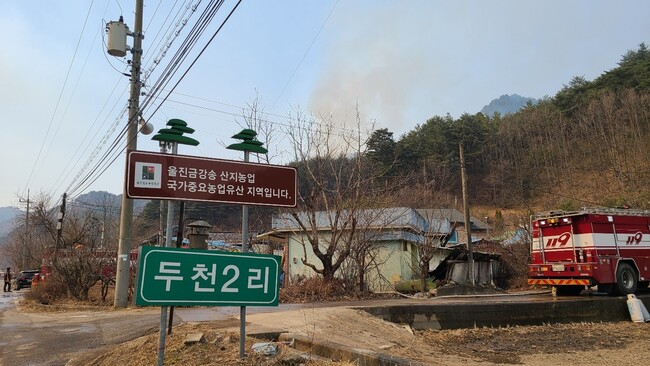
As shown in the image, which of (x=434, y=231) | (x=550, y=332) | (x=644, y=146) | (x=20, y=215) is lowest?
(x=550, y=332)

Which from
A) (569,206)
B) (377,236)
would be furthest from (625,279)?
(569,206)

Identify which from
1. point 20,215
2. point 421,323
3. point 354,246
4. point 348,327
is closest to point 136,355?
point 348,327

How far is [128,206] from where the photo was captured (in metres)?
15.7

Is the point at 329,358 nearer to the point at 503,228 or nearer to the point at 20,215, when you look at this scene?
the point at 503,228

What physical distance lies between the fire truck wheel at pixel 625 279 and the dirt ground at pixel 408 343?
3.34 metres

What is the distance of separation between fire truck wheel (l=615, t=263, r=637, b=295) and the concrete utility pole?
16085 mm

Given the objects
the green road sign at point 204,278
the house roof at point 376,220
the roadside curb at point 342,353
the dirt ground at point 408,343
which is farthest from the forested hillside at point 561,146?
the green road sign at point 204,278

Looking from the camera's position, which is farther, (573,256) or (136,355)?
(573,256)

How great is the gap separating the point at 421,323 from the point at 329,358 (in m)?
5.89

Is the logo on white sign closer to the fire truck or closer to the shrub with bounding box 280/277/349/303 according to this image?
the shrub with bounding box 280/277/349/303

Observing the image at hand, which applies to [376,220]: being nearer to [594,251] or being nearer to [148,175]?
[594,251]

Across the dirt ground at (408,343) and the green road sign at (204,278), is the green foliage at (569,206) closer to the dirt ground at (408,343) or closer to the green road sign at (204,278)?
the dirt ground at (408,343)

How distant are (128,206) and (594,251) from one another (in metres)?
15.4

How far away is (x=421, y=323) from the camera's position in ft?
36.7
